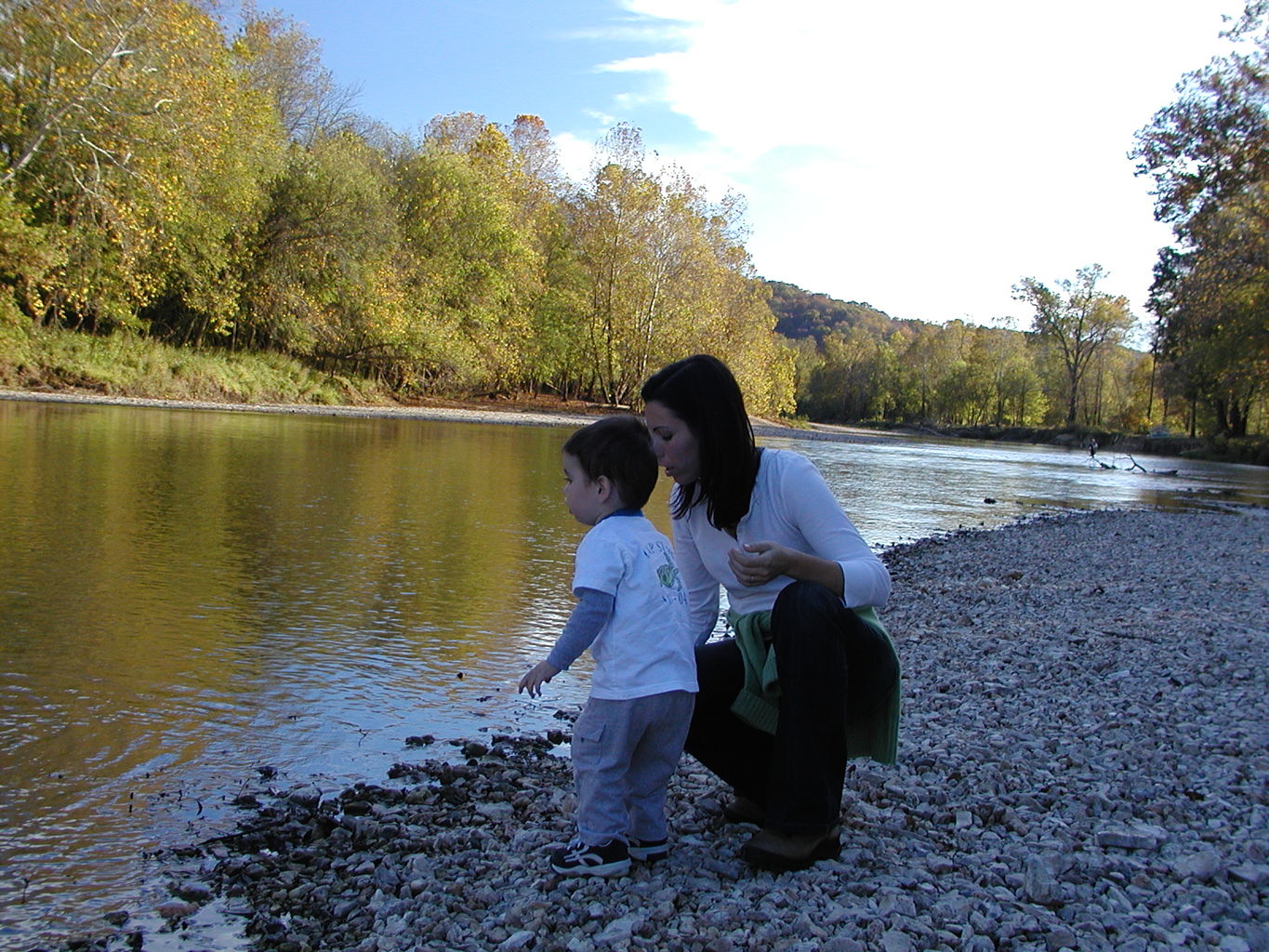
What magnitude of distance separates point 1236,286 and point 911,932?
1163 inches

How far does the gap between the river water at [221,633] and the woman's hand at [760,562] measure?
1.83 m

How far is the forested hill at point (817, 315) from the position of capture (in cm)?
15938

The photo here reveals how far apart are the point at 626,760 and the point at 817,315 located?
168631 millimetres

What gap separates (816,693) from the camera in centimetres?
293

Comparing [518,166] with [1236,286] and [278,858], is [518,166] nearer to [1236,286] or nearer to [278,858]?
[1236,286]

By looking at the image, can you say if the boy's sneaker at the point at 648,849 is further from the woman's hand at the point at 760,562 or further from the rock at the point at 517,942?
the woman's hand at the point at 760,562

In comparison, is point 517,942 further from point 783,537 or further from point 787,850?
point 783,537

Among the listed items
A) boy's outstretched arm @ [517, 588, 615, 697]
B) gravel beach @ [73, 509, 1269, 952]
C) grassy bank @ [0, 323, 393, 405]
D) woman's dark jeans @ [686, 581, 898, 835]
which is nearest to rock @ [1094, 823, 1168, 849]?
gravel beach @ [73, 509, 1269, 952]

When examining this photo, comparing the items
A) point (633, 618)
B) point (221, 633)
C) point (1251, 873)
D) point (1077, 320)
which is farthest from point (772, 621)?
point (1077, 320)

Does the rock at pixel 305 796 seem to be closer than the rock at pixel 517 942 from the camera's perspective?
No

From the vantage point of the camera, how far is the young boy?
290 cm

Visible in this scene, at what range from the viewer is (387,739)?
4.58m

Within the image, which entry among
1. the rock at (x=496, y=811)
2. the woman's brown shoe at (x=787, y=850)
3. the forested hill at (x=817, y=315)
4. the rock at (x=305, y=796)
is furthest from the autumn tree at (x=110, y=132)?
the forested hill at (x=817, y=315)

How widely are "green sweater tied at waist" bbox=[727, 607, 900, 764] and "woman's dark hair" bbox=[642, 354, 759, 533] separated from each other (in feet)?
1.18
